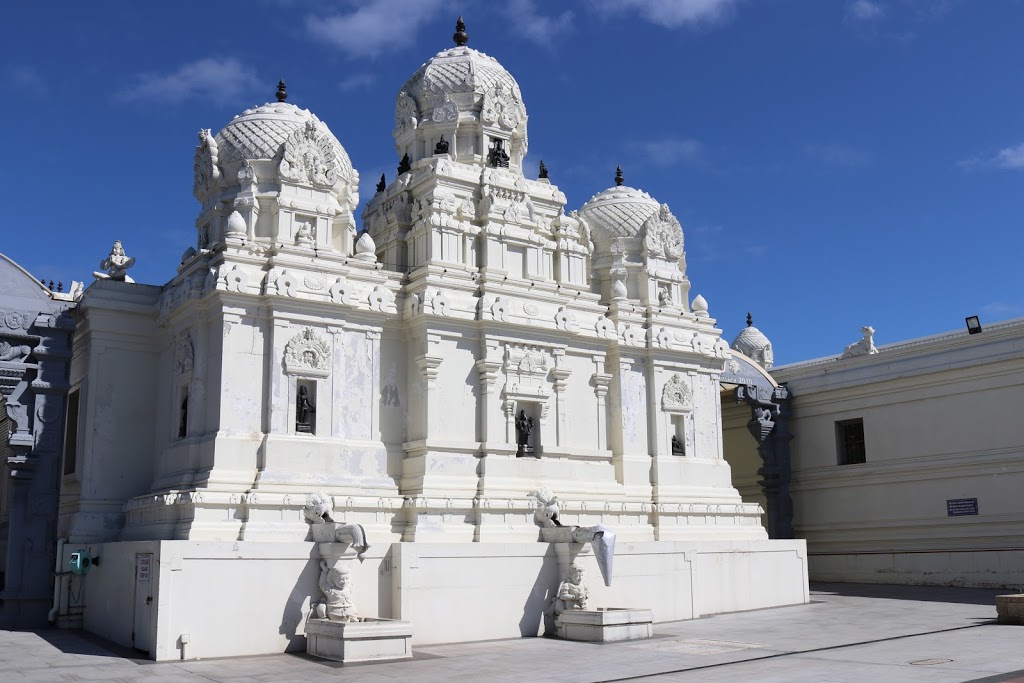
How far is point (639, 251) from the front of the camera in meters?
32.9

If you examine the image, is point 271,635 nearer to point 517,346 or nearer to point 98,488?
point 98,488

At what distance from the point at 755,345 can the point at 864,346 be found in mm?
16531

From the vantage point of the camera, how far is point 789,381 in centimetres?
3750

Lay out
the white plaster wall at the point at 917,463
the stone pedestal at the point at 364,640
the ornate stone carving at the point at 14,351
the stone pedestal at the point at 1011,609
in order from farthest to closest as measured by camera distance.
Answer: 1. the white plaster wall at the point at 917,463
2. the ornate stone carving at the point at 14,351
3. the stone pedestal at the point at 1011,609
4. the stone pedestal at the point at 364,640

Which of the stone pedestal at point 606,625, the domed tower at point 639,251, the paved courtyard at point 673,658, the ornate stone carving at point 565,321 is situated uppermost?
the domed tower at point 639,251

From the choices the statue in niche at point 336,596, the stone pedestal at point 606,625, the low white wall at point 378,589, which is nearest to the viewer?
the low white wall at point 378,589

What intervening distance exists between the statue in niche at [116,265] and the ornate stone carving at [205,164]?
2729 millimetres

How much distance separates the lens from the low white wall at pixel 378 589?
62.5 ft

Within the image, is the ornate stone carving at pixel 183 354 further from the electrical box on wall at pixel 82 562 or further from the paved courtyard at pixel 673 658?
the paved courtyard at pixel 673 658

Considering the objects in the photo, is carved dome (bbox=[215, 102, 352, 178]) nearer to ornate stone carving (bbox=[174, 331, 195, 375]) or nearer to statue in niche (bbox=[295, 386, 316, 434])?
ornate stone carving (bbox=[174, 331, 195, 375])

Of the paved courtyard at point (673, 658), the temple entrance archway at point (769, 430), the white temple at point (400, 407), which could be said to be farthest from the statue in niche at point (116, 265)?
the temple entrance archway at point (769, 430)

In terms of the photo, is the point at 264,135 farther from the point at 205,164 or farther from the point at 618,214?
the point at 618,214

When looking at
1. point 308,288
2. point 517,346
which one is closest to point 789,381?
point 517,346

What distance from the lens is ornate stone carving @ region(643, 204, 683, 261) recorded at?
1289 inches
